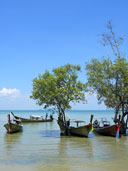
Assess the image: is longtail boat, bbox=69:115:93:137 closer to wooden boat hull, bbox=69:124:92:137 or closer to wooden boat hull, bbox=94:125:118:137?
wooden boat hull, bbox=69:124:92:137

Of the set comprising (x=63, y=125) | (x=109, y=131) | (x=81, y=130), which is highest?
(x=63, y=125)

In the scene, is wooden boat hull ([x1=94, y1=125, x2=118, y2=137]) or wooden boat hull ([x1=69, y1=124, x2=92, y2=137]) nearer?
wooden boat hull ([x1=69, y1=124, x2=92, y2=137])

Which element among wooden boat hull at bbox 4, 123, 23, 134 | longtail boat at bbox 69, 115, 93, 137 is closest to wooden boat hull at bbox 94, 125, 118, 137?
longtail boat at bbox 69, 115, 93, 137

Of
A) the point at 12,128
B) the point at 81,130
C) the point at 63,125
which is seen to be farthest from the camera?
the point at 12,128

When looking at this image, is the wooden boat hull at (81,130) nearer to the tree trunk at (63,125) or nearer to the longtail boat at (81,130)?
the longtail boat at (81,130)

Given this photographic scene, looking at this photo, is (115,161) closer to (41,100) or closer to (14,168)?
(14,168)

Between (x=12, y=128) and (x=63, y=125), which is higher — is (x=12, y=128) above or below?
below

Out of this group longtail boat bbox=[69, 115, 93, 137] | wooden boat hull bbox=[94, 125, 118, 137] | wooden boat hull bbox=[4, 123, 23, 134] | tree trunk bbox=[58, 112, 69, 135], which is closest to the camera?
longtail boat bbox=[69, 115, 93, 137]

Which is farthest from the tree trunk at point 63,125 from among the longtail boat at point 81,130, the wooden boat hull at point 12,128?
the wooden boat hull at point 12,128

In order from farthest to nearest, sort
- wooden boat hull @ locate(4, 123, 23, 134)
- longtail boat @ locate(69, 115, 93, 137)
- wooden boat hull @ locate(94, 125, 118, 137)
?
1. wooden boat hull @ locate(4, 123, 23, 134)
2. wooden boat hull @ locate(94, 125, 118, 137)
3. longtail boat @ locate(69, 115, 93, 137)

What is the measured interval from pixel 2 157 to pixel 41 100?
11098 millimetres

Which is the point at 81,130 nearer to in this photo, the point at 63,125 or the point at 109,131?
the point at 63,125

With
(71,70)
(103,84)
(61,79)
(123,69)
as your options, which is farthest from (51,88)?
(123,69)

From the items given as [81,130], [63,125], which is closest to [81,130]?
[81,130]
